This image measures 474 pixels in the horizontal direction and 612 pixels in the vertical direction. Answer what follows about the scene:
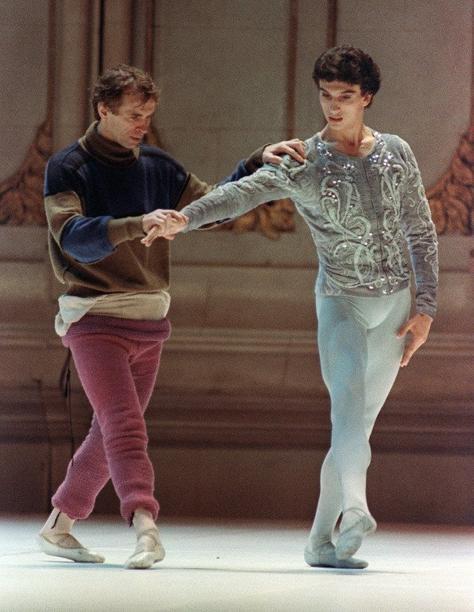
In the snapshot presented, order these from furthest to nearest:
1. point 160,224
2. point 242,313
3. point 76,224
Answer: point 242,313
point 76,224
point 160,224

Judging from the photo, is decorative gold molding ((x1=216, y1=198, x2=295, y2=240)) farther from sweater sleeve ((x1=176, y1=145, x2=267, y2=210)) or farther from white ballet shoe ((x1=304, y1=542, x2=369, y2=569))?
white ballet shoe ((x1=304, y1=542, x2=369, y2=569))

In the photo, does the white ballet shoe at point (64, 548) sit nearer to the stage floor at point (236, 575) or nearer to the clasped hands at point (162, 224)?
the stage floor at point (236, 575)

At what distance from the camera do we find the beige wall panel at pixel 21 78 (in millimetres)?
7262

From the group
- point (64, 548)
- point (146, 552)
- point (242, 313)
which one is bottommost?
point (64, 548)

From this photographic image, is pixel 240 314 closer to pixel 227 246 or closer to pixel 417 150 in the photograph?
pixel 227 246

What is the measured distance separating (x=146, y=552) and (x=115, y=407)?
455 millimetres

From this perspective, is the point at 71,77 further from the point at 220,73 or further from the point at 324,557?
the point at 324,557

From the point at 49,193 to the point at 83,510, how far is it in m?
1.04

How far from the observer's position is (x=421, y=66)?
7266 millimetres

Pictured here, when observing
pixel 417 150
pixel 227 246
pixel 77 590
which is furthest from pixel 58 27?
pixel 77 590

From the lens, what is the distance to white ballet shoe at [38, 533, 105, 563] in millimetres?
5242

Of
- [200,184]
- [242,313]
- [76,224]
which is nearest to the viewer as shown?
[76,224]

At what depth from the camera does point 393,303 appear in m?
5.09

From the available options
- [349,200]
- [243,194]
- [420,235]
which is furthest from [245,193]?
[420,235]
